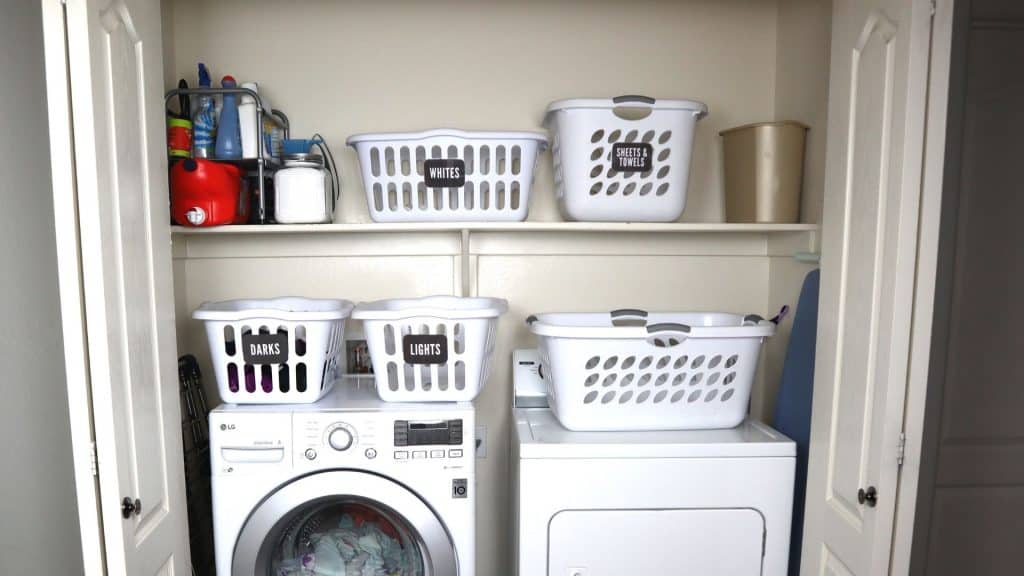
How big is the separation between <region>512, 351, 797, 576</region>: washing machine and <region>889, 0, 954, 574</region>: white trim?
0.45m

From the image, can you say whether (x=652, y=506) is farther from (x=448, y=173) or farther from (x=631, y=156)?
(x=448, y=173)

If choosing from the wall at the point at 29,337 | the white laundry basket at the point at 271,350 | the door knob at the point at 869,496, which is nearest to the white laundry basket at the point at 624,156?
the white laundry basket at the point at 271,350

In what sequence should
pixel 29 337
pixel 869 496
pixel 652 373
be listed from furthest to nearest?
pixel 652 373
pixel 29 337
pixel 869 496

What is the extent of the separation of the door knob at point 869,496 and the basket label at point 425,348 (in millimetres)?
1055

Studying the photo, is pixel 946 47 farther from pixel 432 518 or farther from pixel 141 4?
pixel 141 4

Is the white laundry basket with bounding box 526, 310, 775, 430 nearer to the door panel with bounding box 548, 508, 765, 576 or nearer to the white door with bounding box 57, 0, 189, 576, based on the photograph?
the door panel with bounding box 548, 508, 765, 576

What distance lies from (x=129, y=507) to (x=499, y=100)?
1650 millimetres

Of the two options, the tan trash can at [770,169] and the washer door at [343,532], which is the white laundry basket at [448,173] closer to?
the tan trash can at [770,169]

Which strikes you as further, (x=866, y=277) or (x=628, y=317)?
(x=628, y=317)

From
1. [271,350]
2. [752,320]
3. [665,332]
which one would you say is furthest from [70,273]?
[752,320]

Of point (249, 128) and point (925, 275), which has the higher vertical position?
point (249, 128)

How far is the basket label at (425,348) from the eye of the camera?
1.66 metres

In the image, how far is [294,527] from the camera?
173 cm

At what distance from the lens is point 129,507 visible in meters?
1.21
